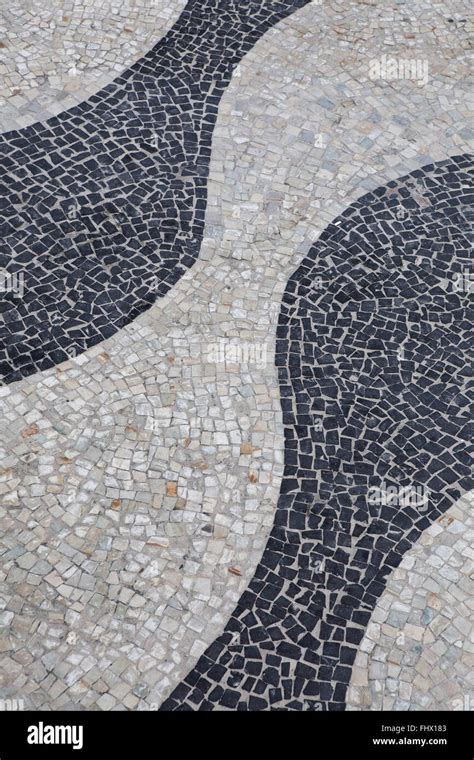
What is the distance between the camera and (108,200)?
10.7m

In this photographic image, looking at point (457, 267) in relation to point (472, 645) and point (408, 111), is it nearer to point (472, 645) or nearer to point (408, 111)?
point (408, 111)

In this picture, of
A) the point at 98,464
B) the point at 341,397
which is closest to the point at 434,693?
the point at 341,397

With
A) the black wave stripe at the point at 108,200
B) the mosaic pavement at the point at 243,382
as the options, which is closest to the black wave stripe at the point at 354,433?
the mosaic pavement at the point at 243,382

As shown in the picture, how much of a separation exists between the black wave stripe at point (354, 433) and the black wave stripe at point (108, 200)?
1.87m

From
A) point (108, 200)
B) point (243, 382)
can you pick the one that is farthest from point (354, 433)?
point (108, 200)

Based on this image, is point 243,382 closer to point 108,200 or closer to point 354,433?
point 354,433

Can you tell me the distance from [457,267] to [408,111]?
283 centimetres

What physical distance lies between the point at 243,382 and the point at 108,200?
124 inches

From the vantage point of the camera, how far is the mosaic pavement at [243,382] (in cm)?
783

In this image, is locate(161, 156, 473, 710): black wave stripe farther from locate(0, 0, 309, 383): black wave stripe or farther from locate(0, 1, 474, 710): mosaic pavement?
locate(0, 0, 309, 383): black wave stripe

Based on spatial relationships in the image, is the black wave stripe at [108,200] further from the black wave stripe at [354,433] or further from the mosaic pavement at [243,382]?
the black wave stripe at [354,433]

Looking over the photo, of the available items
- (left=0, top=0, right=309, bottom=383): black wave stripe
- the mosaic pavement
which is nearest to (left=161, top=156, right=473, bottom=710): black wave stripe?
the mosaic pavement

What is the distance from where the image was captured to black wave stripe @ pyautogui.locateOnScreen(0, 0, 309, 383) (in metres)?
9.77

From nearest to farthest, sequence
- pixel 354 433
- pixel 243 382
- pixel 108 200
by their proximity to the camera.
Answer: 1. pixel 354 433
2. pixel 243 382
3. pixel 108 200
